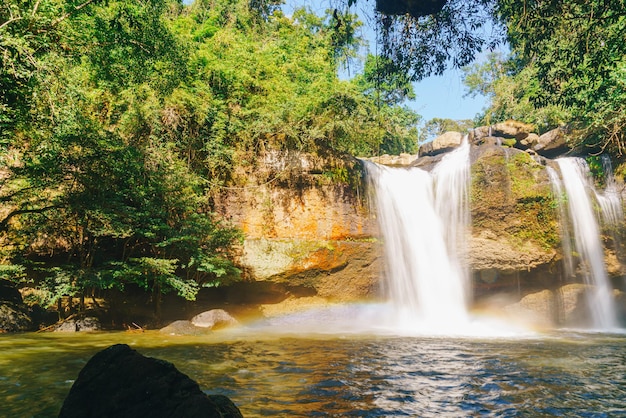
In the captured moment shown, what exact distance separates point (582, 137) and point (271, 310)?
15.0 meters

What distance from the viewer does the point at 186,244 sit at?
11992 millimetres

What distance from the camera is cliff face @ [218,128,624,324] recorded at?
14.4 m

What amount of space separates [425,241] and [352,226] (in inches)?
127

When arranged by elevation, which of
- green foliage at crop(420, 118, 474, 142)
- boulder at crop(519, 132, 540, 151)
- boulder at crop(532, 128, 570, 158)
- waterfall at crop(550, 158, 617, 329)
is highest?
green foliage at crop(420, 118, 474, 142)

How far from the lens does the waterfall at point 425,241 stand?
1526 centimetres

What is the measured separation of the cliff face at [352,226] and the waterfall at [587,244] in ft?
1.57

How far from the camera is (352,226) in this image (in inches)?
595

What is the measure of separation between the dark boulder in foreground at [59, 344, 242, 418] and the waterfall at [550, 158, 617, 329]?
52.4 ft

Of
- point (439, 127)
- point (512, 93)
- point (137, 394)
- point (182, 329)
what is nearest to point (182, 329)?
point (182, 329)

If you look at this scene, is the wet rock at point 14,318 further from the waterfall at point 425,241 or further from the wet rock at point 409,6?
the wet rock at point 409,6

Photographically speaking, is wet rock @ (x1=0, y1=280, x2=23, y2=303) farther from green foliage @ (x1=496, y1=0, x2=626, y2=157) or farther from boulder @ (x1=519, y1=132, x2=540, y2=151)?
boulder @ (x1=519, y1=132, x2=540, y2=151)

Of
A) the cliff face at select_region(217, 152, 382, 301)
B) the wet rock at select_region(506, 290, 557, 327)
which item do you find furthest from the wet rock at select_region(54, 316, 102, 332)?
the wet rock at select_region(506, 290, 557, 327)

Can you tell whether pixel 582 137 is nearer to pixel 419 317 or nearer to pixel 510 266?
pixel 510 266

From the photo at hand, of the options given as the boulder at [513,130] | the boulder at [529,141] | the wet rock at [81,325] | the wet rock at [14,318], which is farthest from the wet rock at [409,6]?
the boulder at [529,141]
